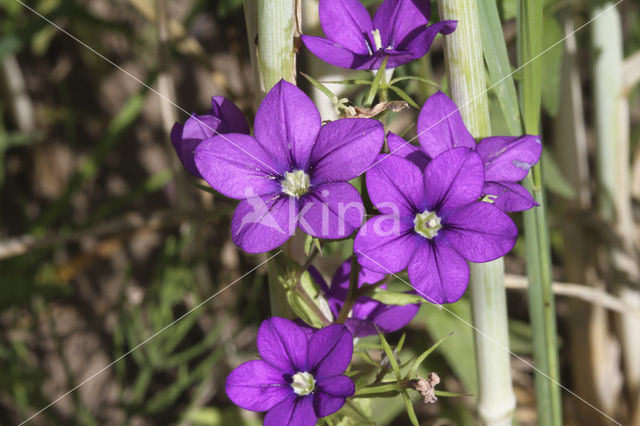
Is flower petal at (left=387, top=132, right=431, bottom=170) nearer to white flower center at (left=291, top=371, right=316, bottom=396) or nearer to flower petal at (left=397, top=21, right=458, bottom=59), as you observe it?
flower petal at (left=397, top=21, right=458, bottom=59)

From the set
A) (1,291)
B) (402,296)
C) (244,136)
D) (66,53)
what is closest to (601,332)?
(402,296)

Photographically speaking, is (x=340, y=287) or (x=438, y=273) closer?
(x=438, y=273)

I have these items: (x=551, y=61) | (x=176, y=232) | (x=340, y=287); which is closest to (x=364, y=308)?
(x=340, y=287)

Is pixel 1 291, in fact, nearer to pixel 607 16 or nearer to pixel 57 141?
pixel 57 141

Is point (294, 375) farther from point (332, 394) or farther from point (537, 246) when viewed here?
point (537, 246)

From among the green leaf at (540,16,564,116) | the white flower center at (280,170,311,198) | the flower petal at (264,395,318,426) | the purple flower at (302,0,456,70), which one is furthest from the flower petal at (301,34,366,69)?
the green leaf at (540,16,564,116)

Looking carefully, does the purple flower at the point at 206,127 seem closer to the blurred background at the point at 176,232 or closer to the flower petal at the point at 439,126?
the flower petal at the point at 439,126

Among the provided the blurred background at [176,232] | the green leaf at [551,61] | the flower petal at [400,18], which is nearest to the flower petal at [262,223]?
the flower petal at [400,18]
